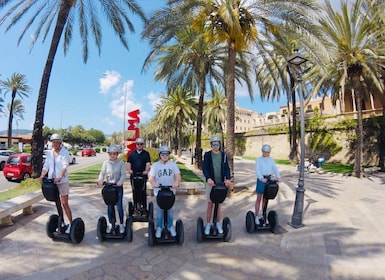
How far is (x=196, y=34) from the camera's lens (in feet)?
→ 33.4

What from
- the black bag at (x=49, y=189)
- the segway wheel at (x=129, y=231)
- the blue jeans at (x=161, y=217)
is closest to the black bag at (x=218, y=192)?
the blue jeans at (x=161, y=217)

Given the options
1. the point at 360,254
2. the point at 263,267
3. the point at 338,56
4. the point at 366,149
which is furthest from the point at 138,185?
the point at 366,149

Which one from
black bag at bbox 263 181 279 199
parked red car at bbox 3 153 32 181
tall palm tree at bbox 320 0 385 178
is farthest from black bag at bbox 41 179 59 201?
tall palm tree at bbox 320 0 385 178

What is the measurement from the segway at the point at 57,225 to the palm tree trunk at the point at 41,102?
581 centimetres

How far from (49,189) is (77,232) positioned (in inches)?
34.7

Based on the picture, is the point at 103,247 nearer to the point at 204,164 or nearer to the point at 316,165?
the point at 204,164

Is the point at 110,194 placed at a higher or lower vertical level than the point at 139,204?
higher

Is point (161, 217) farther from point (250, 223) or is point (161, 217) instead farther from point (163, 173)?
point (250, 223)

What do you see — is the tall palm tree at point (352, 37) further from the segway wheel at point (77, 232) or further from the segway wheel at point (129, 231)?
the segway wheel at point (77, 232)

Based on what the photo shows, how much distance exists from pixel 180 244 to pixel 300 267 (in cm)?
190

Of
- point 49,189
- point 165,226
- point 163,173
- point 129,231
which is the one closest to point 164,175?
point 163,173

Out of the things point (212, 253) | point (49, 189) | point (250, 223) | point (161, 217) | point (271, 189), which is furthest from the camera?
point (250, 223)

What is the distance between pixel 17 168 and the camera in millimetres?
12109

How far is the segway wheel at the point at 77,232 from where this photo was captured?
4238mm
